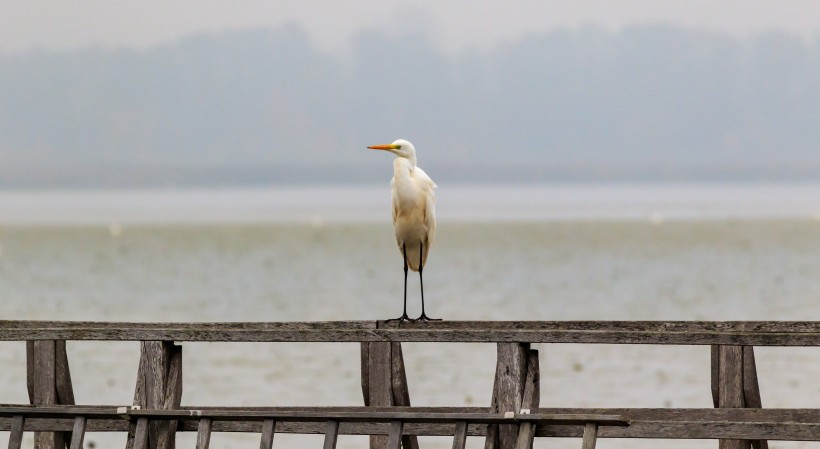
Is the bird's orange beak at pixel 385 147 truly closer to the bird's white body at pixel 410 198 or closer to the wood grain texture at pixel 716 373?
the bird's white body at pixel 410 198

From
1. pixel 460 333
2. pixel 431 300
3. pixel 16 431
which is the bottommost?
pixel 16 431

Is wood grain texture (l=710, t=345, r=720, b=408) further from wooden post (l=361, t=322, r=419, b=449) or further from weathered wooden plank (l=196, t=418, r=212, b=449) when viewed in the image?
weathered wooden plank (l=196, t=418, r=212, b=449)

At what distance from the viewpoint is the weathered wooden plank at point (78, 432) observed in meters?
7.20

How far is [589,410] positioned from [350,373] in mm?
15028

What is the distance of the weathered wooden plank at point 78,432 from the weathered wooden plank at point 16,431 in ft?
0.98

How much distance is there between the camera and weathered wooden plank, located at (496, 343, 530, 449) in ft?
22.4

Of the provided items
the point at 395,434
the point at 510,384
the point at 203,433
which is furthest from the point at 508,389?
the point at 203,433

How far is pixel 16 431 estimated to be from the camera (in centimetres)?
740

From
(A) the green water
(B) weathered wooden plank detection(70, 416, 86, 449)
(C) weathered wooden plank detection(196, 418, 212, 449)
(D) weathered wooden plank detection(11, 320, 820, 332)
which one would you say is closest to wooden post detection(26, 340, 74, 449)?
(D) weathered wooden plank detection(11, 320, 820, 332)

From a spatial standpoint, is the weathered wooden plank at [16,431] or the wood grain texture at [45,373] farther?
the wood grain texture at [45,373]

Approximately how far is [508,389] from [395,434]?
2.00ft

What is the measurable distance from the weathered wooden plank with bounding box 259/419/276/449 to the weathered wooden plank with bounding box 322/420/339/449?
28 cm

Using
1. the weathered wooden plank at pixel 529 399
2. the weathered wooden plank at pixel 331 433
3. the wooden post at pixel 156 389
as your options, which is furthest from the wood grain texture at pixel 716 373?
the wooden post at pixel 156 389

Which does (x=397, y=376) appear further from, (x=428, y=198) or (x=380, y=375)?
(x=428, y=198)
